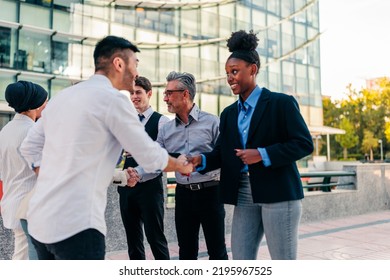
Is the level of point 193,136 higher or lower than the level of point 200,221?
higher

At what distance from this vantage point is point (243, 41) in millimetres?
2752

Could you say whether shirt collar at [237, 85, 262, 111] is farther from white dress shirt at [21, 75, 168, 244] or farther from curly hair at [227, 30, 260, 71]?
white dress shirt at [21, 75, 168, 244]

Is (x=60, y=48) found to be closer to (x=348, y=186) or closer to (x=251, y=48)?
(x=348, y=186)

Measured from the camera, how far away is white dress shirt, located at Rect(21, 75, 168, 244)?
73.5 inches

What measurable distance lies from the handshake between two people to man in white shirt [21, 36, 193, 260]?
0.28 meters

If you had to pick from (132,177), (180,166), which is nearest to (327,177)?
(132,177)

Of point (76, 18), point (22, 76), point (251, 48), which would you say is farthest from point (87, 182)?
point (76, 18)

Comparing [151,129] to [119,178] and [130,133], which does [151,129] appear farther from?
[130,133]

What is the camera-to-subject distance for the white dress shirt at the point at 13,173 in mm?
2973

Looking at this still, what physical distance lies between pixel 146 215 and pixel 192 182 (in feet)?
1.91

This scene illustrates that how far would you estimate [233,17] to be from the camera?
28.8 metres

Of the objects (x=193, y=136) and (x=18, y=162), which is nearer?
(x=18, y=162)

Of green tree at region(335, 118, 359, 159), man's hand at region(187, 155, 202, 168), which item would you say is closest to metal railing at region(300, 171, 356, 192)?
man's hand at region(187, 155, 202, 168)

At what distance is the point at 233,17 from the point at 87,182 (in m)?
28.7
